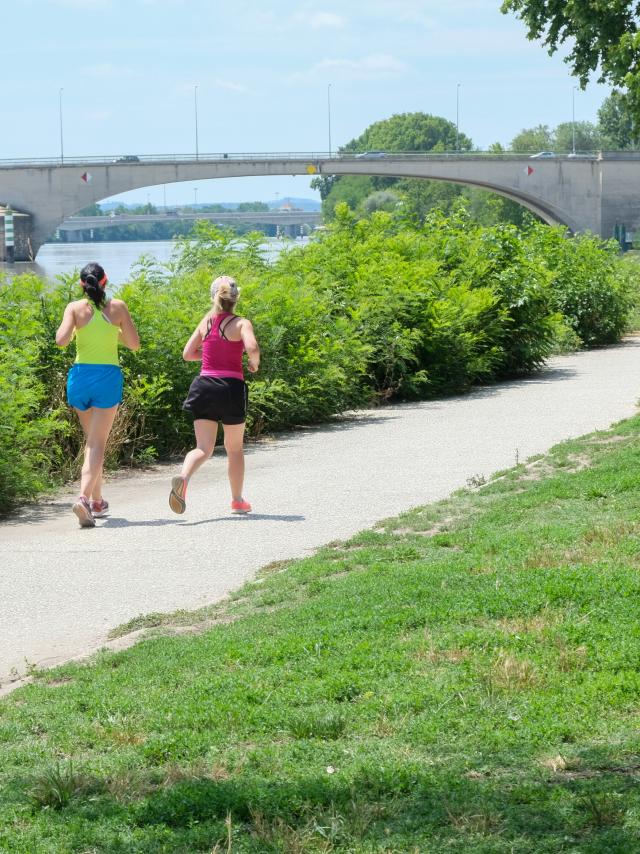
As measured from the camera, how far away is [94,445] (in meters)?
9.23

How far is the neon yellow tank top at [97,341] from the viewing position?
361 inches

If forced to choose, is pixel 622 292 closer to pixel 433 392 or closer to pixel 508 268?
pixel 508 268

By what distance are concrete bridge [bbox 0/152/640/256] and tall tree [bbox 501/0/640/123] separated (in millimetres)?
66122

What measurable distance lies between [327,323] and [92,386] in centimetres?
631

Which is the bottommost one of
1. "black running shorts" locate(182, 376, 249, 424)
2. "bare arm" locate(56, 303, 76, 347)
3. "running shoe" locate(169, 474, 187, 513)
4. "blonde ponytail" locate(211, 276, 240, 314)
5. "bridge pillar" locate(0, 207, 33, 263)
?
"running shoe" locate(169, 474, 187, 513)

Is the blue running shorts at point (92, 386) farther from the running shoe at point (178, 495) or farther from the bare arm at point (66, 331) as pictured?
the running shoe at point (178, 495)

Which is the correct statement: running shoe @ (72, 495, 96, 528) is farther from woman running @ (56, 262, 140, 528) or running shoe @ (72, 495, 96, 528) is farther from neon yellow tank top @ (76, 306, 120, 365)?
neon yellow tank top @ (76, 306, 120, 365)

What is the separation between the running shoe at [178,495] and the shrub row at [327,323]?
1460 mm

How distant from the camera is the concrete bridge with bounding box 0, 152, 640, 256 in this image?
88875 millimetres

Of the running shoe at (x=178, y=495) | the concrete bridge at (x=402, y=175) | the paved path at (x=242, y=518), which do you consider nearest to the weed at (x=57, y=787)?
the paved path at (x=242, y=518)

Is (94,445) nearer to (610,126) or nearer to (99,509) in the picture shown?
(99,509)

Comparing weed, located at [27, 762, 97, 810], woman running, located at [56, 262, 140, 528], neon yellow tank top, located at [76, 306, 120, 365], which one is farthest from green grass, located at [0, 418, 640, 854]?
neon yellow tank top, located at [76, 306, 120, 365]

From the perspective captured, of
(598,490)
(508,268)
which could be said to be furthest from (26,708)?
(508,268)

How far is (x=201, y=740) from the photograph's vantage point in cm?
435
